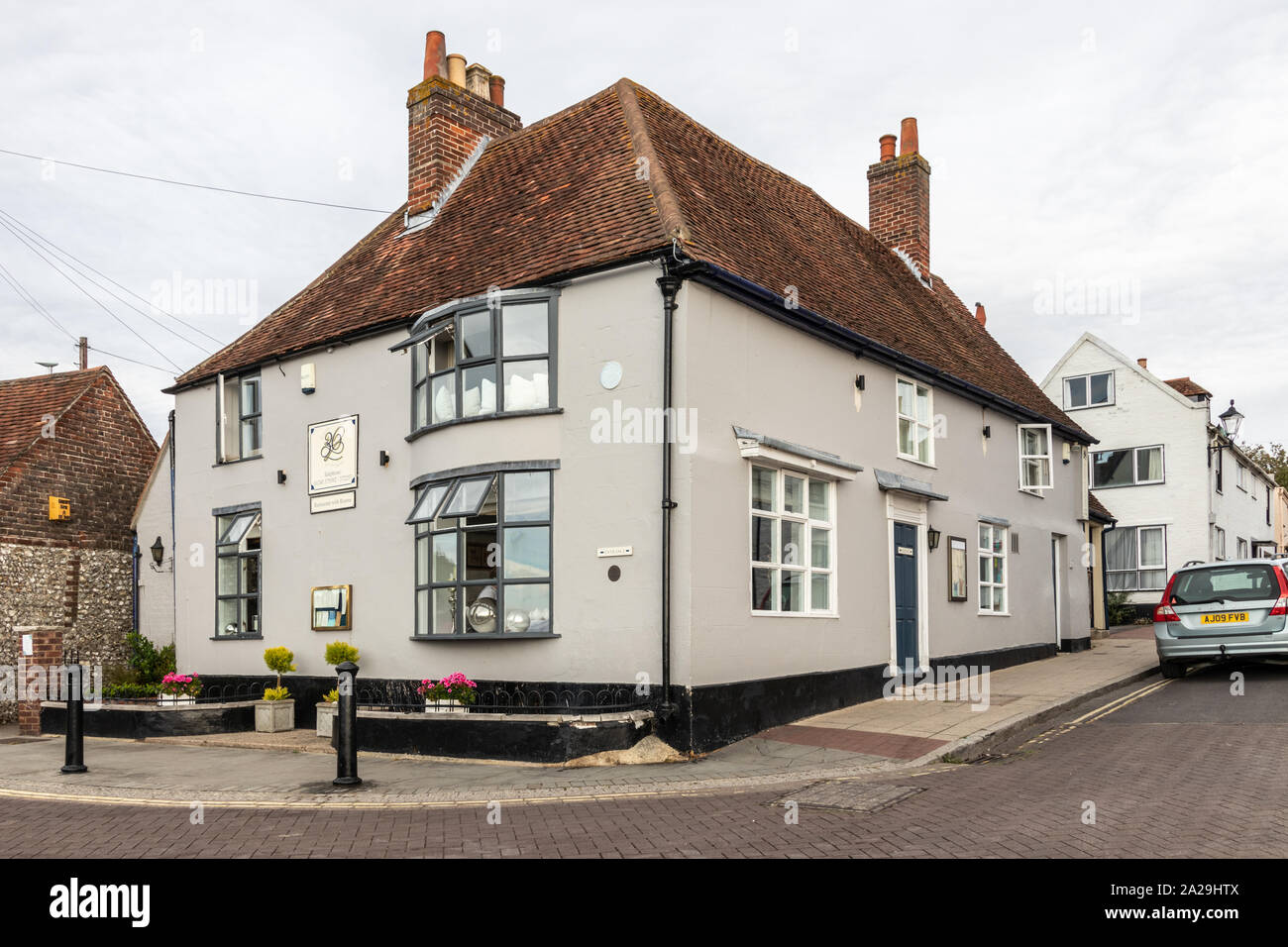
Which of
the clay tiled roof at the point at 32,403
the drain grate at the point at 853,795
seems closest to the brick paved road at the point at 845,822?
the drain grate at the point at 853,795

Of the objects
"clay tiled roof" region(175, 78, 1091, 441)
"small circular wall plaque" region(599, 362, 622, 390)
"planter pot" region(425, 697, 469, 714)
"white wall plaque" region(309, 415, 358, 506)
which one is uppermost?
"clay tiled roof" region(175, 78, 1091, 441)

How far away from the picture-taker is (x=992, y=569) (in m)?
19.2

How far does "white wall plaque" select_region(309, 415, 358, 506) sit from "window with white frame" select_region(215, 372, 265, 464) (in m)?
1.92

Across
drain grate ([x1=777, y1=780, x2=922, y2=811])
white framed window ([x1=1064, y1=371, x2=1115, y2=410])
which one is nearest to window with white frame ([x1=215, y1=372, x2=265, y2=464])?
drain grate ([x1=777, y1=780, x2=922, y2=811])

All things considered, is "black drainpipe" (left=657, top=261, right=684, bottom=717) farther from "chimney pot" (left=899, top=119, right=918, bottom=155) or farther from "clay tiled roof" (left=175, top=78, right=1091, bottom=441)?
"chimney pot" (left=899, top=119, right=918, bottom=155)

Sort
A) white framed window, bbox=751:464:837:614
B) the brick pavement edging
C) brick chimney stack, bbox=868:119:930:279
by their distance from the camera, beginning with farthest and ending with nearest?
1. brick chimney stack, bbox=868:119:930:279
2. white framed window, bbox=751:464:837:614
3. the brick pavement edging

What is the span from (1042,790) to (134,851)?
6879mm

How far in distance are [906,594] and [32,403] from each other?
56.1 feet

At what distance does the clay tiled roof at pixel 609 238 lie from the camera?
13039mm

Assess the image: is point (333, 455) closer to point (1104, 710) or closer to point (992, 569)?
point (1104, 710)

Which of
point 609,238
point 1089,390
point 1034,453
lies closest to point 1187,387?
point 1089,390

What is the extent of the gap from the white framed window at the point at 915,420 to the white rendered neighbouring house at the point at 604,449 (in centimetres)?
5

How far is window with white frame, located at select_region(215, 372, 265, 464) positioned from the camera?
17.4 m
